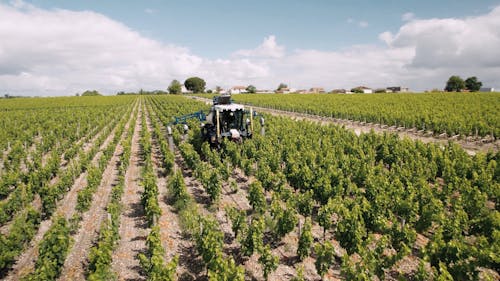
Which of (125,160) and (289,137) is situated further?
(289,137)

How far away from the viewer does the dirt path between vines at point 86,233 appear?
7004mm

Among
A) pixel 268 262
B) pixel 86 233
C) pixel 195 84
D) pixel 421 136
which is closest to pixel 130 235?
pixel 86 233

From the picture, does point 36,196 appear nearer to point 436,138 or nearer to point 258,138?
point 258,138

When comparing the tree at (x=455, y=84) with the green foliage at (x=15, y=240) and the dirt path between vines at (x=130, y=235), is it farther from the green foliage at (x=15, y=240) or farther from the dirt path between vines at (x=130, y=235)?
the green foliage at (x=15, y=240)

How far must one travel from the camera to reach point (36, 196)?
11.8m

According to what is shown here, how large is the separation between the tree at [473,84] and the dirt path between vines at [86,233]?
13349cm

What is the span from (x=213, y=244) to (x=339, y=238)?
10.8 ft

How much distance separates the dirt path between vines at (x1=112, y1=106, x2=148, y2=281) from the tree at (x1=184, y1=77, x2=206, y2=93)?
132734 millimetres

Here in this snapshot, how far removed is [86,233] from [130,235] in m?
1.37

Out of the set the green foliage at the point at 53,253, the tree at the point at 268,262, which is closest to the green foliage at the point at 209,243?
the tree at the point at 268,262

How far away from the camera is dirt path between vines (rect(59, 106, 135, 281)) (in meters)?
7.00

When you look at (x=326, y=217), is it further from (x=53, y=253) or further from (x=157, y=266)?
(x=53, y=253)

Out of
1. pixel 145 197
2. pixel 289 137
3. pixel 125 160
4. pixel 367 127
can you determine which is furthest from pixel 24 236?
pixel 367 127

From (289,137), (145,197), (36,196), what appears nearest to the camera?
(145,197)
